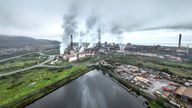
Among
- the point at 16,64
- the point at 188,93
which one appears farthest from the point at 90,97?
the point at 16,64

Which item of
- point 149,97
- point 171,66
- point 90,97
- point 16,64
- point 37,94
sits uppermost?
point 171,66

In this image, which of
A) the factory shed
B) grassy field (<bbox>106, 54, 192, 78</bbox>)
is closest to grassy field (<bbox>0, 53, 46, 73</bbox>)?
grassy field (<bbox>106, 54, 192, 78</bbox>)

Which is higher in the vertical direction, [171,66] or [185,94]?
[171,66]

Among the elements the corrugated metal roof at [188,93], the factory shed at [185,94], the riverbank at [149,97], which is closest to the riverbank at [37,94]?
the riverbank at [149,97]

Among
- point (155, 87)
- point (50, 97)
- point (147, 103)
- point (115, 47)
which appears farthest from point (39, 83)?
point (115, 47)

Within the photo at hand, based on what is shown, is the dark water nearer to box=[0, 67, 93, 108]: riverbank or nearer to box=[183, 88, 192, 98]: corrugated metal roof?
box=[0, 67, 93, 108]: riverbank

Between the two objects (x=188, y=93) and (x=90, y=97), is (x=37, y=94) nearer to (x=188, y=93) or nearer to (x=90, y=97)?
(x=90, y=97)

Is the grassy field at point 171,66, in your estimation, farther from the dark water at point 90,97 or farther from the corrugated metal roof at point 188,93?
the dark water at point 90,97

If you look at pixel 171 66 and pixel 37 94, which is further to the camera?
pixel 171 66

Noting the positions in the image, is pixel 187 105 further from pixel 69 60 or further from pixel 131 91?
pixel 69 60

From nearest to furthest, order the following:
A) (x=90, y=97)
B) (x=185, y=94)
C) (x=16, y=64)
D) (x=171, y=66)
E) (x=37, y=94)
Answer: (x=185, y=94) < (x=37, y=94) < (x=90, y=97) < (x=171, y=66) < (x=16, y=64)
